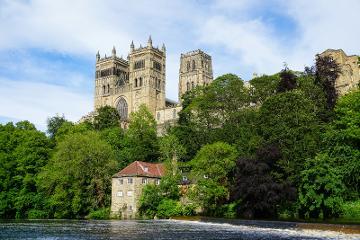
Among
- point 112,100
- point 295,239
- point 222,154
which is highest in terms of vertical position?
point 112,100

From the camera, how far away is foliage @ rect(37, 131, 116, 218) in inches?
2534

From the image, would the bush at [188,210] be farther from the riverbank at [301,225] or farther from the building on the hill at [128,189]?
the riverbank at [301,225]

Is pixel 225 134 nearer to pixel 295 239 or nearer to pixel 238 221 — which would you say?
pixel 238 221

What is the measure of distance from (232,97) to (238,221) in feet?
122

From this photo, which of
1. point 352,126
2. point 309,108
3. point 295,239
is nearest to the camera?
point 295,239

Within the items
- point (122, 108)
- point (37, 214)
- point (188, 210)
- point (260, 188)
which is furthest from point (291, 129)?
point (122, 108)

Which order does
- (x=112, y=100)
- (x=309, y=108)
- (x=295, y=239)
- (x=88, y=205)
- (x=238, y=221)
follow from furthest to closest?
(x=112, y=100), (x=88, y=205), (x=309, y=108), (x=238, y=221), (x=295, y=239)

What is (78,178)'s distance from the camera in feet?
213

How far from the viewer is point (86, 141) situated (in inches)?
2640

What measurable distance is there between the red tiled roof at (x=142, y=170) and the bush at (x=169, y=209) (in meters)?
6.63

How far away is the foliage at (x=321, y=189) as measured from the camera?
149 feet

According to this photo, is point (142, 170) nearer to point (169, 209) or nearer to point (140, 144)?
point (169, 209)

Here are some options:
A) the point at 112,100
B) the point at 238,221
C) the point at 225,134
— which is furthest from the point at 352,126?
the point at 112,100

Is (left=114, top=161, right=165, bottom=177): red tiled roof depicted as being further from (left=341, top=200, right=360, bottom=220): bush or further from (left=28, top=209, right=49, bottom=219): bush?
(left=341, top=200, right=360, bottom=220): bush
